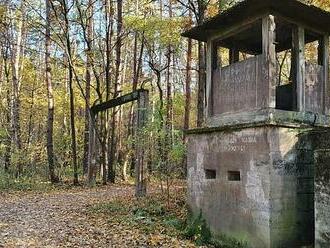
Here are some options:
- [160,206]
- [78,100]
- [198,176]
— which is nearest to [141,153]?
[160,206]

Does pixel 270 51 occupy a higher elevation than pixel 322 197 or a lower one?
higher

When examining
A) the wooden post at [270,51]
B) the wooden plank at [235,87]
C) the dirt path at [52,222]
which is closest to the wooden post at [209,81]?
the wooden plank at [235,87]

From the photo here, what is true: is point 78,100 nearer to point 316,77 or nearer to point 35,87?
point 35,87

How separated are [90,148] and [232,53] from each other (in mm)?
10117

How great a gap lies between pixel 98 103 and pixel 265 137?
14342 millimetres

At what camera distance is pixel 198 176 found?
9383 millimetres

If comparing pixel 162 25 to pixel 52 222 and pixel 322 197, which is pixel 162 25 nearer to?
pixel 52 222

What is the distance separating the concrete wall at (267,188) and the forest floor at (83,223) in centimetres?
131

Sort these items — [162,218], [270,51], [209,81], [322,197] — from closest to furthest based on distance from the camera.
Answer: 1. [322,197]
2. [270,51]
3. [209,81]
4. [162,218]

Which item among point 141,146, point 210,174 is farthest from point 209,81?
point 141,146

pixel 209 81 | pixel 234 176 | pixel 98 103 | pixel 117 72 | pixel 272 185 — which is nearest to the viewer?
pixel 272 185

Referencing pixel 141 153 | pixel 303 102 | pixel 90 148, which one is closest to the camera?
pixel 303 102

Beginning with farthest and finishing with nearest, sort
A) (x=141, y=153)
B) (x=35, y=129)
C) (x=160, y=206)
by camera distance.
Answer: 1. (x=35, y=129)
2. (x=141, y=153)
3. (x=160, y=206)

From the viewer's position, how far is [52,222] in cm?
1009
